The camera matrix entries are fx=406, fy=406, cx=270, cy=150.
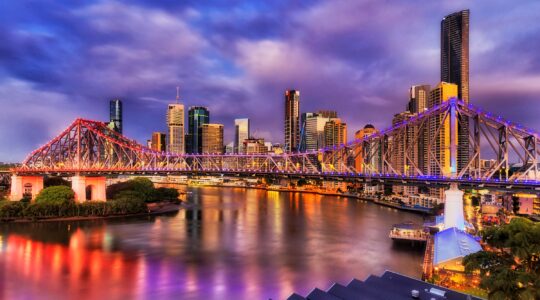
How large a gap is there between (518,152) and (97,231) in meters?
38.6

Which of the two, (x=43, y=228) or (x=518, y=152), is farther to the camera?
(x=43, y=228)

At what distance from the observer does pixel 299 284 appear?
22.1 metres

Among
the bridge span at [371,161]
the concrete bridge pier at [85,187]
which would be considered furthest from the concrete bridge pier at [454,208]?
the concrete bridge pier at [85,187]

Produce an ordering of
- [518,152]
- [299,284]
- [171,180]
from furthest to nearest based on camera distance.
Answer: [171,180] → [518,152] → [299,284]

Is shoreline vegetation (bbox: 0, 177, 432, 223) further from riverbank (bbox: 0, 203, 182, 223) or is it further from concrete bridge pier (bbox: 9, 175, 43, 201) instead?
concrete bridge pier (bbox: 9, 175, 43, 201)

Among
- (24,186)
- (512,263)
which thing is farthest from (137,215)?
(512,263)

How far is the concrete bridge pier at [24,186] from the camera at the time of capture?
55938mm

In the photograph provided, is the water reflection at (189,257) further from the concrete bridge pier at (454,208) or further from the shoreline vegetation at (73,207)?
the concrete bridge pier at (454,208)

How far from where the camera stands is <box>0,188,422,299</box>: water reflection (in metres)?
21.6

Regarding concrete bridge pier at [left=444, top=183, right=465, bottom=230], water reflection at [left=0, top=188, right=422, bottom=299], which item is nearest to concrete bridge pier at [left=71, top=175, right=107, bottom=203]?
water reflection at [left=0, top=188, right=422, bottom=299]

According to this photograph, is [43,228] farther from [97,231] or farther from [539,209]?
[539,209]

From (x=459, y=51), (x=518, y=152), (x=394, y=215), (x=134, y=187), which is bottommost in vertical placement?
(x=394, y=215)

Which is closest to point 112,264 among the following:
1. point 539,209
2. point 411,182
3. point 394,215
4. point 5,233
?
point 5,233

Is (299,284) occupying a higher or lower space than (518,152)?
lower
